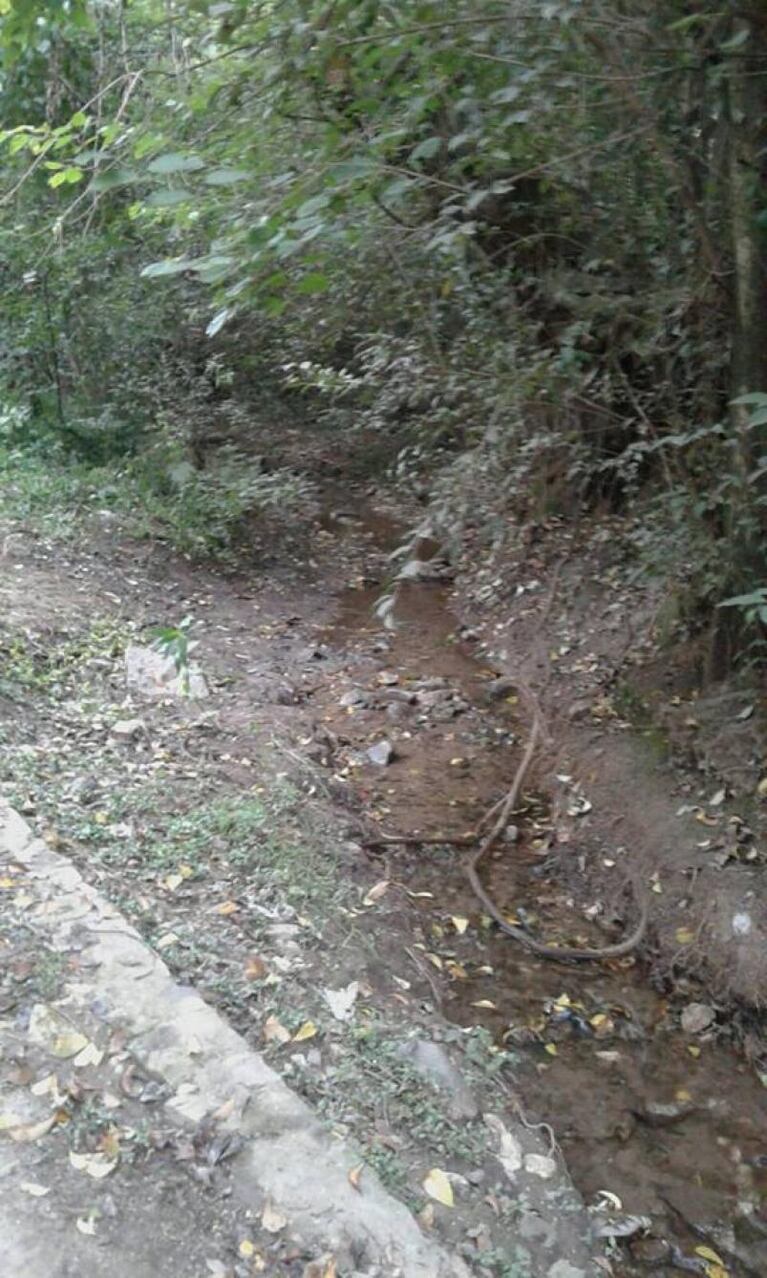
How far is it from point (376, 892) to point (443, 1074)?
47.8 inches

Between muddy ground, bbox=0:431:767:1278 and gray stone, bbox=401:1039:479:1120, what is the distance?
0.18 feet

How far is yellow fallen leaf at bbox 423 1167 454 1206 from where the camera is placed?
9.51ft

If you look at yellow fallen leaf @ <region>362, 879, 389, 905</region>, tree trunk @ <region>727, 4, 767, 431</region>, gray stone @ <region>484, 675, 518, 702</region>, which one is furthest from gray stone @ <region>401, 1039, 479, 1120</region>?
gray stone @ <region>484, 675, 518, 702</region>

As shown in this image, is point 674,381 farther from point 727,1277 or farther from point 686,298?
point 727,1277

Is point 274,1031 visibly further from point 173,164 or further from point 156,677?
point 156,677

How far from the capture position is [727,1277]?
3.11 metres

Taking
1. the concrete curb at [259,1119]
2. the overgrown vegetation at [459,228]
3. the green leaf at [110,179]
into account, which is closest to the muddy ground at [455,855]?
the concrete curb at [259,1119]

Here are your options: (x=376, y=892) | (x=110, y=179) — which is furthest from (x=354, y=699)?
(x=110, y=179)

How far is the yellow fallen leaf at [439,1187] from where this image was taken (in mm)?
2898

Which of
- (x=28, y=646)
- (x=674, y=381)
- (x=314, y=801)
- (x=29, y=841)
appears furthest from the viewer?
(x=28, y=646)

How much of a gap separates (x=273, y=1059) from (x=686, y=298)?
353cm

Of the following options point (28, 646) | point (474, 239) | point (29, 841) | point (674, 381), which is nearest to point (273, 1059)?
point (29, 841)

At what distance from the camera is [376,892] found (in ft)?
14.9

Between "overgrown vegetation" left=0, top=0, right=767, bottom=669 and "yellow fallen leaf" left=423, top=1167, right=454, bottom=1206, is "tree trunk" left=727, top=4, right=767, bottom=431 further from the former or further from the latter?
"yellow fallen leaf" left=423, top=1167, right=454, bottom=1206
